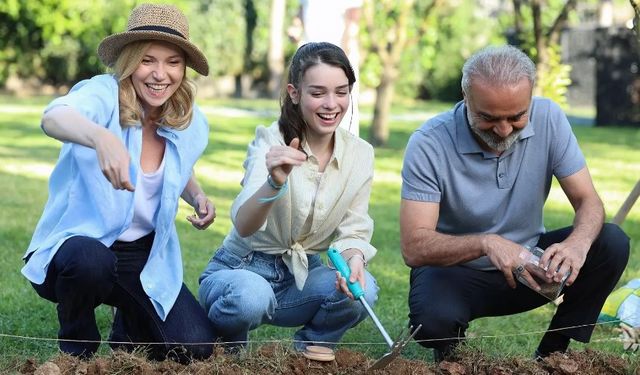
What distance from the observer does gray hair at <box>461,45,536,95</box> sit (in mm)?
3566

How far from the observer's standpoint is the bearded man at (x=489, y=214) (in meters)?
3.68

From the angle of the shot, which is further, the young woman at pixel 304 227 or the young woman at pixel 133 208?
the young woman at pixel 304 227

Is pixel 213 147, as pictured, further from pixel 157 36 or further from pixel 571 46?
pixel 571 46

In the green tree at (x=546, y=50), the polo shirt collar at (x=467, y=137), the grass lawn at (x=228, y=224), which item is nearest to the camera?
the polo shirt collar at (x=467, y=137)

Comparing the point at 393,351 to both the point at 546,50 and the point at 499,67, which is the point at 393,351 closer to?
the point at 499,67

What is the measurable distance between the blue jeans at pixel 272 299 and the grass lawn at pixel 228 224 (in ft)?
0.79

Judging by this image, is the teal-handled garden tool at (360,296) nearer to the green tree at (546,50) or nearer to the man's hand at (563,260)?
the man's hand at (563,260)

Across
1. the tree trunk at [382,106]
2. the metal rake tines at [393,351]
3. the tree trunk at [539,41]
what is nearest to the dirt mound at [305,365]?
the metal rake tines at [393,351]

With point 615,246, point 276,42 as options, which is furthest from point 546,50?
point 276,42

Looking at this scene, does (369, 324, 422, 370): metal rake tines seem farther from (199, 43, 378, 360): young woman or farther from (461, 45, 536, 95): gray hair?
(461, 45, 536, 95): gray hair

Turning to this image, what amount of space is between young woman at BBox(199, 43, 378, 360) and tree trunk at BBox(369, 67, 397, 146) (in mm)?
8981

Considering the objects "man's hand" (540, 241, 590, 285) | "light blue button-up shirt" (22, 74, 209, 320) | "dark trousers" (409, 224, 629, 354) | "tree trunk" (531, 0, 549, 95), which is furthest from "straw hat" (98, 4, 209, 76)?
"tree trunk" (531, 0, 549, 95)

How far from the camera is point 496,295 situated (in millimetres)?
3936

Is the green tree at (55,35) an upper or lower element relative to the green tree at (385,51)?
lower
